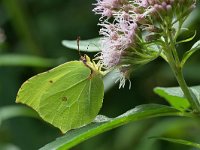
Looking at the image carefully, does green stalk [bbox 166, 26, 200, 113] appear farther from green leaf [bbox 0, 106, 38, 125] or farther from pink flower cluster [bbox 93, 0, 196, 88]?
green leaf [bbox 0, 106, 38, 125]

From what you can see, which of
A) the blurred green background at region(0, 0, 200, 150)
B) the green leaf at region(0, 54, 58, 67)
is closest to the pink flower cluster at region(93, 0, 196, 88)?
Result: the blurred green background at region(0, 0, 200, 150)

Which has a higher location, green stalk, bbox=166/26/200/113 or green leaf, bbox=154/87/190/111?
green stalk, bbox=166/26/200/113

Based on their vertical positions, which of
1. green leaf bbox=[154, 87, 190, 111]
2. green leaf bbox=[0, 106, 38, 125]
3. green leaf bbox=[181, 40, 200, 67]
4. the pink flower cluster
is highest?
the pink flower cluster

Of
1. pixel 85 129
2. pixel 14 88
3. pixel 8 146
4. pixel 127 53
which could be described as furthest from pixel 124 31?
pixel 14 88

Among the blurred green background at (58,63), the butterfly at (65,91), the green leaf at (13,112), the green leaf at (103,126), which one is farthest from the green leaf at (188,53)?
the green leaf at (13,112)

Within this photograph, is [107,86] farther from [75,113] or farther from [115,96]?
[75,113]
